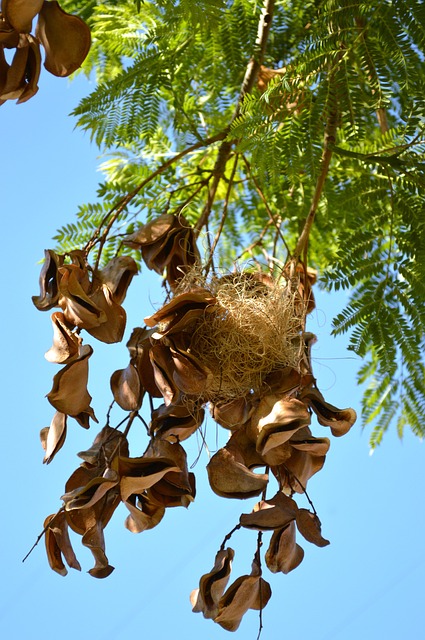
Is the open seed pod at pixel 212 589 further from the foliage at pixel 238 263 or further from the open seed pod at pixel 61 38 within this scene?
the open seed pod at pixel 61 38

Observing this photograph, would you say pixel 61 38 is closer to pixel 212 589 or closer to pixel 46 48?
pixel 46 48

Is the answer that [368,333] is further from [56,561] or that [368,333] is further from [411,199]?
[56,561]

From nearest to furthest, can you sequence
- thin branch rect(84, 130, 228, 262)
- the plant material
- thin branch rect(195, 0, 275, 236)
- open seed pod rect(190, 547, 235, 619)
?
the plant material, open seed pod rect(190, 547, 235, 619), thin branch rect(84, 130, 228, 262), thin branch rect(195, 0, 275, 236)

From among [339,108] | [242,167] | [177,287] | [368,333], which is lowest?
[177,287]

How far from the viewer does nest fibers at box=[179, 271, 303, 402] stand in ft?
3.69

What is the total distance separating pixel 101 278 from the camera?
1.14 metres

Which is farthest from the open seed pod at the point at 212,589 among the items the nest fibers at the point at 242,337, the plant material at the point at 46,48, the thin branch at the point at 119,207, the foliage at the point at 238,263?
the plant material at the point at 46,48

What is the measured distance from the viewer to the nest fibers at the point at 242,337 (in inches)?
44.3

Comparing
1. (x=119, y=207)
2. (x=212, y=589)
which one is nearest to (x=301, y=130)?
(x=119, y=207)

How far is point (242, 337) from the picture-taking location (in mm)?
1151

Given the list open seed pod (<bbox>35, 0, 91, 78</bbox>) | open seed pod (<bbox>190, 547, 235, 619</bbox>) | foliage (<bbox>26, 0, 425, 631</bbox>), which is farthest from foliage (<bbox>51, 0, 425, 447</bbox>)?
open seed pod (<bbox>190, 547, 235, 619</bbox>)

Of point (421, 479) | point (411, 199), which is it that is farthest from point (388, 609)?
point (411, 199)

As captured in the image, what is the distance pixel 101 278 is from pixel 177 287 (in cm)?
10

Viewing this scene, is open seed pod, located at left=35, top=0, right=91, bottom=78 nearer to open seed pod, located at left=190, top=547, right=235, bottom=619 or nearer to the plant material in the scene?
the plant material
